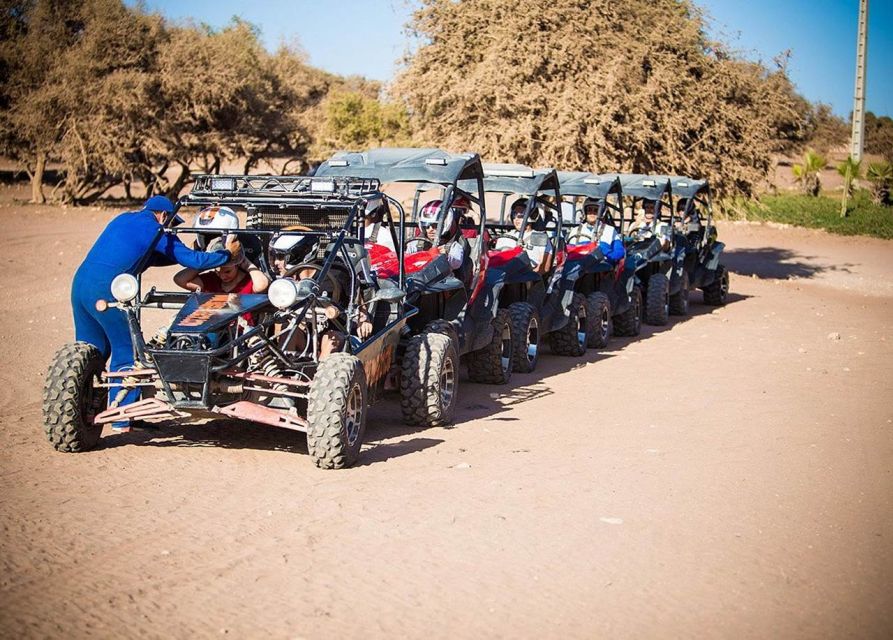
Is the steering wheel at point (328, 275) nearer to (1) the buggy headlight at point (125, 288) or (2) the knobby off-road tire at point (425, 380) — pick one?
(2) the knobby off-road tire at point (425, 380)

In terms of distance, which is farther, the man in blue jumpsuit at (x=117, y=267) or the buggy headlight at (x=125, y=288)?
the man in blue jumpsuit at (x=117, y=267)

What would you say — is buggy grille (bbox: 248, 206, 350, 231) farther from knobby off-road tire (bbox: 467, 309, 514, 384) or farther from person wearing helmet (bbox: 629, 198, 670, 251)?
person wearing helmet (bbox: 629, 198, 670, 251)

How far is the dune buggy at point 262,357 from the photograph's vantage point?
739 centimetres

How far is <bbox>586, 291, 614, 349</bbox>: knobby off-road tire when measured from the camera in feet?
47.4

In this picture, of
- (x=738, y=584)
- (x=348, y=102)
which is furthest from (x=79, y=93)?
(x=738, y=584)

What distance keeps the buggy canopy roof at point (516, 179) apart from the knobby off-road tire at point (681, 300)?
6057 millimetres

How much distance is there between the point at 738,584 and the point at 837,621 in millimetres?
542

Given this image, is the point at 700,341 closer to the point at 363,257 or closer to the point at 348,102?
the point at 363,257

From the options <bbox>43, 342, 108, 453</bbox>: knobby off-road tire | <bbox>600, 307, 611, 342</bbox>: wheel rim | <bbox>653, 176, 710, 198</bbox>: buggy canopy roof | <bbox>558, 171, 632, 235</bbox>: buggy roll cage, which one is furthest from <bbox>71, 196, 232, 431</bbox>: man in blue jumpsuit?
<bbox>653, 176, 710, 198</bbox>: buggy canopy roof

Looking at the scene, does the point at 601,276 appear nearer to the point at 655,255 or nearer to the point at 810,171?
the point at 655,255

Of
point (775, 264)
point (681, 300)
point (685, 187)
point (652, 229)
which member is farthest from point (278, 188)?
point (775, 264)

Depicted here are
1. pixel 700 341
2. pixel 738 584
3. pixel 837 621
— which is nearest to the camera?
pixel 837 621

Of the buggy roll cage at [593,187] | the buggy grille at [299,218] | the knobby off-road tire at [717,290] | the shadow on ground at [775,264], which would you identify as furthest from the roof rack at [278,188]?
the shadow on ground at [775,264]

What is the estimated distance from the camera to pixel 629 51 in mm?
22578
